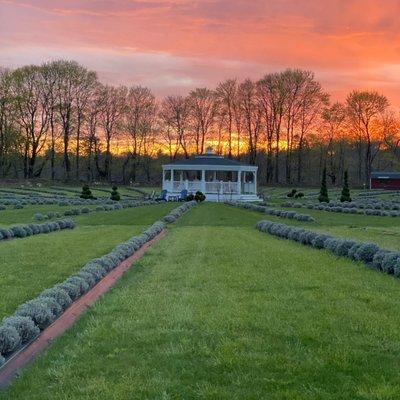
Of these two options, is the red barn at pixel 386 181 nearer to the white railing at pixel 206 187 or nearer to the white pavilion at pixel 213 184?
the white pavilion at pixel 213 184

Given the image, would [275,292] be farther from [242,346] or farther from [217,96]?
[217,96]

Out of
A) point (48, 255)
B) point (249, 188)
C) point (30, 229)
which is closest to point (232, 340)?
point (48, 255)

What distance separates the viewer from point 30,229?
18.6 m

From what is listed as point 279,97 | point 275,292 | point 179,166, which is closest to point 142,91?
point 279,97

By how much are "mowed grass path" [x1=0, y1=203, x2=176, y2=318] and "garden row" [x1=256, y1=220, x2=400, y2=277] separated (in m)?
4.90

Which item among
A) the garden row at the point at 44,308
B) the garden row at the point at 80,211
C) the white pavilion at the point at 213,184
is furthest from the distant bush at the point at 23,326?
the white pavilion at the point at 213,184

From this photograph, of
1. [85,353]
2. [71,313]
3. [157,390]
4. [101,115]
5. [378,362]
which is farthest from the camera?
[101,115]

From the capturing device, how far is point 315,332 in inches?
255

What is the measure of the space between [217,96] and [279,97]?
8.29 meters

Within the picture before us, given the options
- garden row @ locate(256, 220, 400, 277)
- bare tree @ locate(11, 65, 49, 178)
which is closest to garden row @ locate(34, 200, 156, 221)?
garden row @ locate(256, 220, 400, 277)

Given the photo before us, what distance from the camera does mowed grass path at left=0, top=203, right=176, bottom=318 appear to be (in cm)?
912

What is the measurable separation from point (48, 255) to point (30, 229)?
5.73 metres

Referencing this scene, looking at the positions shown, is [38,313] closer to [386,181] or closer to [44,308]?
[44,308]

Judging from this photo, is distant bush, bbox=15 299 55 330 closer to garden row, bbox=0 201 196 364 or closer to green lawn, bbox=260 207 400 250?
garden row, bbox=0 201 196 364
